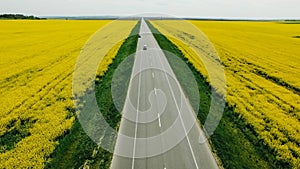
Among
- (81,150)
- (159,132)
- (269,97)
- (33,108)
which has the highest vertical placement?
(269,97)

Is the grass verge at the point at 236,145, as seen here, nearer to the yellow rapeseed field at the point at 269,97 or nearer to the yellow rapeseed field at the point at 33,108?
the yellow rapeseed field at the point at 269,97

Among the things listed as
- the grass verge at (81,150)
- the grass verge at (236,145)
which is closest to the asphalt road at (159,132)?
the grass verge at (81,150)

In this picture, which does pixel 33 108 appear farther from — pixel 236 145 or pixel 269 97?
pixel 269 97

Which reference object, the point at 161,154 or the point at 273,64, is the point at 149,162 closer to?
the point at 161,154

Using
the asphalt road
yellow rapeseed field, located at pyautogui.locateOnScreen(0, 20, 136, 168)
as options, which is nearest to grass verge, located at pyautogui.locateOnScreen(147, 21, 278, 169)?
the asphalt road

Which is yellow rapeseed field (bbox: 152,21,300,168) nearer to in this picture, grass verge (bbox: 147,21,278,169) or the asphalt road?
grass verge (bbox: 147,21,278,169)

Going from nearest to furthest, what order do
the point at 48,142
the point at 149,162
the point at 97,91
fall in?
the point at 149,162
the point at 48,142
the point at 97,91

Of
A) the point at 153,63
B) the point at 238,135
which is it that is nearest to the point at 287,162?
the point at 238,135

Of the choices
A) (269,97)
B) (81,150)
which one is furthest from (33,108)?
(269,97)
